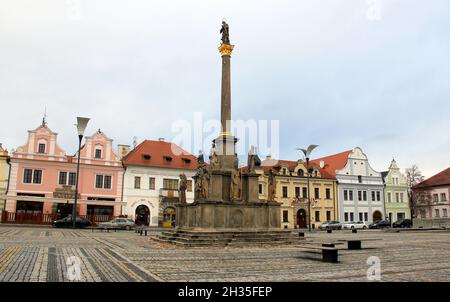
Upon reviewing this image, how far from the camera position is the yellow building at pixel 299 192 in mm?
52000

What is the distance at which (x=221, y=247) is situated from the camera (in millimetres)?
16375

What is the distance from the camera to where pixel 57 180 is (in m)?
43.2

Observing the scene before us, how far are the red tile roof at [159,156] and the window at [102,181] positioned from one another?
2.60 m

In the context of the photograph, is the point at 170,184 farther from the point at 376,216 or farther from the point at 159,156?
the point at 376,216

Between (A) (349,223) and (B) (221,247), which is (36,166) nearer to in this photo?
(B) (221,247)

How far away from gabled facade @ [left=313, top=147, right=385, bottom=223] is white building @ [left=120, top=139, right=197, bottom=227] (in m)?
22.5

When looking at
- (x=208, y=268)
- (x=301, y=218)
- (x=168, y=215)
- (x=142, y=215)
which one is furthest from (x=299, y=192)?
(x=208, y=268)

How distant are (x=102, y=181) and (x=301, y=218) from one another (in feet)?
87.6

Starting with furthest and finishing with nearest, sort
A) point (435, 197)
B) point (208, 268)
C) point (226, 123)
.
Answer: point (435, 197), point (226, 123), point (208, 268)

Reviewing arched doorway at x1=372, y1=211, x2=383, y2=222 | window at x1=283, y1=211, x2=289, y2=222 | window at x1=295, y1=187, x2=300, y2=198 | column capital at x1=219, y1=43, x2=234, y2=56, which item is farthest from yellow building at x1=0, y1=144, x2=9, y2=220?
arched doorway at x1=372, y1=211, x2=383, y2=222

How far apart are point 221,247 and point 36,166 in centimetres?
3340

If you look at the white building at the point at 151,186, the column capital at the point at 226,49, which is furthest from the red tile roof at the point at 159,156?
the column capital at the point at 226,49

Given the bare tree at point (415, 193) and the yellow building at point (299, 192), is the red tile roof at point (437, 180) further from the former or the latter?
the yellow building at point (299, 192)
